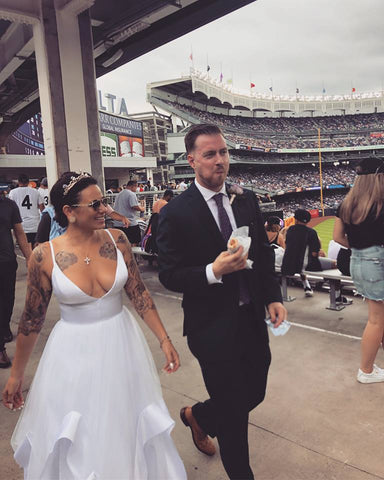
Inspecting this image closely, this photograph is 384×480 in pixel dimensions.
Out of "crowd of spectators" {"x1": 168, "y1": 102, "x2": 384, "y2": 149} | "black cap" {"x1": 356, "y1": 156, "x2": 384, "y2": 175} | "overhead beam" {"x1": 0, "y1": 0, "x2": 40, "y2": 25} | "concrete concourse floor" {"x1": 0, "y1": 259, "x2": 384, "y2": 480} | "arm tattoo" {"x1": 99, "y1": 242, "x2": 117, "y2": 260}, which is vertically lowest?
"concrete concourse floor" {"x1": 0, "y1": 259, "x2": 384, "y2": 480}

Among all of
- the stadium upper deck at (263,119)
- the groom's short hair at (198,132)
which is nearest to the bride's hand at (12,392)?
the groom's short hair at (198,132)

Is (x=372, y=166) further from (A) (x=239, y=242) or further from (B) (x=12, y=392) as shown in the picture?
(B) (x=12, y=392)

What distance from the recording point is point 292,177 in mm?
57250

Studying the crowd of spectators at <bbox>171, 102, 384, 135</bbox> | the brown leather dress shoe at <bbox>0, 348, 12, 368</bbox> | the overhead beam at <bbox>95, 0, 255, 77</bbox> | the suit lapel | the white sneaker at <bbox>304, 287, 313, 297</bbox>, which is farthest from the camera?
the crowd of spectators at <bbox>171, 102, 384, 135</bbox>

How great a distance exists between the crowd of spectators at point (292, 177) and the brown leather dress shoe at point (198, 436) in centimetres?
4984

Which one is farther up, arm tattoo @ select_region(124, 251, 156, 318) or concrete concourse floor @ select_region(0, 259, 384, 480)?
arm tattoo @ select_region(124, 251, 156, 318)

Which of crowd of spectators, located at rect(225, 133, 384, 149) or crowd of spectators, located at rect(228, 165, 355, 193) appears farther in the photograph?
crowd of spectators, located at rect(225, 133, 384, 149)

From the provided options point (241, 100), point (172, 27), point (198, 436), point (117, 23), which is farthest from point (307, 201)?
point (198, 436)

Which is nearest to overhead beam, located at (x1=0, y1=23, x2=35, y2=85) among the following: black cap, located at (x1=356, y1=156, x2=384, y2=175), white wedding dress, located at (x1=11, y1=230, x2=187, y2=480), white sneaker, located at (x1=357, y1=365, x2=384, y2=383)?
black cap, located at (x1=356, y1=156, x2=384, y2=175)

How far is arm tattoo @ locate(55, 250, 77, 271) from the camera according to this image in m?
1.98

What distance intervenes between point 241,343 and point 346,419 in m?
1.36

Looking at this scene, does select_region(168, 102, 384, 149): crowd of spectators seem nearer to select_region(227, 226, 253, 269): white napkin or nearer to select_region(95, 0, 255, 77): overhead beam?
select_region(95, 0, 255, 77): overhead beam

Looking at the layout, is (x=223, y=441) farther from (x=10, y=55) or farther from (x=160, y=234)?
(x=10, y=55)

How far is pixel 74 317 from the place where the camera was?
6.47 feet
